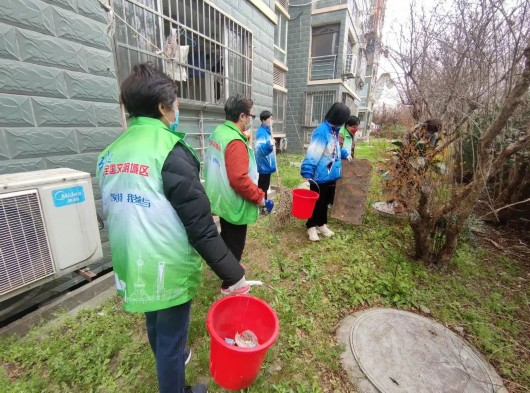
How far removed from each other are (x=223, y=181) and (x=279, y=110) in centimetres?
1080

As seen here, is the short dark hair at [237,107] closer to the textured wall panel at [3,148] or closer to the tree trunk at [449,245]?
the textured wall panel at [3,148]

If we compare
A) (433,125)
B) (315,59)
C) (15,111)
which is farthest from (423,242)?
(315,59)

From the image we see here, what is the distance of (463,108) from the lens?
12.2ft

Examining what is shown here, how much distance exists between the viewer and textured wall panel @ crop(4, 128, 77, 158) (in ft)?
7.27

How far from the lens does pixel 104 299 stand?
A: 2512 millimetres

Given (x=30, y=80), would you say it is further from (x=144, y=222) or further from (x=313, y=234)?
(x=313, y=234)

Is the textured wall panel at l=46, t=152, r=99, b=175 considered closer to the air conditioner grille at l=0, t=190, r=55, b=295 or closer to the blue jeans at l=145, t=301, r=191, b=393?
the air conditioner grille at l=0, t=190, r=55, b=295

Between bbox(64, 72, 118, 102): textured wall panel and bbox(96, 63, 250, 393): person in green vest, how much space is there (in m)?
1.84

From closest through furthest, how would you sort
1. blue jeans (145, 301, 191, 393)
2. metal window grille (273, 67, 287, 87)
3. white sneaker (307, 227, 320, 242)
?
blue jeans (145, 301, 191, 393), white sneaker (307, 227, 320, 242), metal window grille (273, 67, 287, 87)

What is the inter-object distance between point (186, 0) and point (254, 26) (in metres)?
2.12

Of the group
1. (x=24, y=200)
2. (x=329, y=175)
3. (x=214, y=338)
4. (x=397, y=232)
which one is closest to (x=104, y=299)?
(x=24, y=200)

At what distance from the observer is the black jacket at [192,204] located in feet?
3.75

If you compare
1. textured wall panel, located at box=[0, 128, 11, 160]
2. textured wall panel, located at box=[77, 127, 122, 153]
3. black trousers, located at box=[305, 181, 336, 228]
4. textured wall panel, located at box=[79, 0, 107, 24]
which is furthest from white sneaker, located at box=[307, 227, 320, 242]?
textured wall panel, located at box=[79, 0, 107, 24]

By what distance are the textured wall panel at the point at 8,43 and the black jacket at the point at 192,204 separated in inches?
82.9
